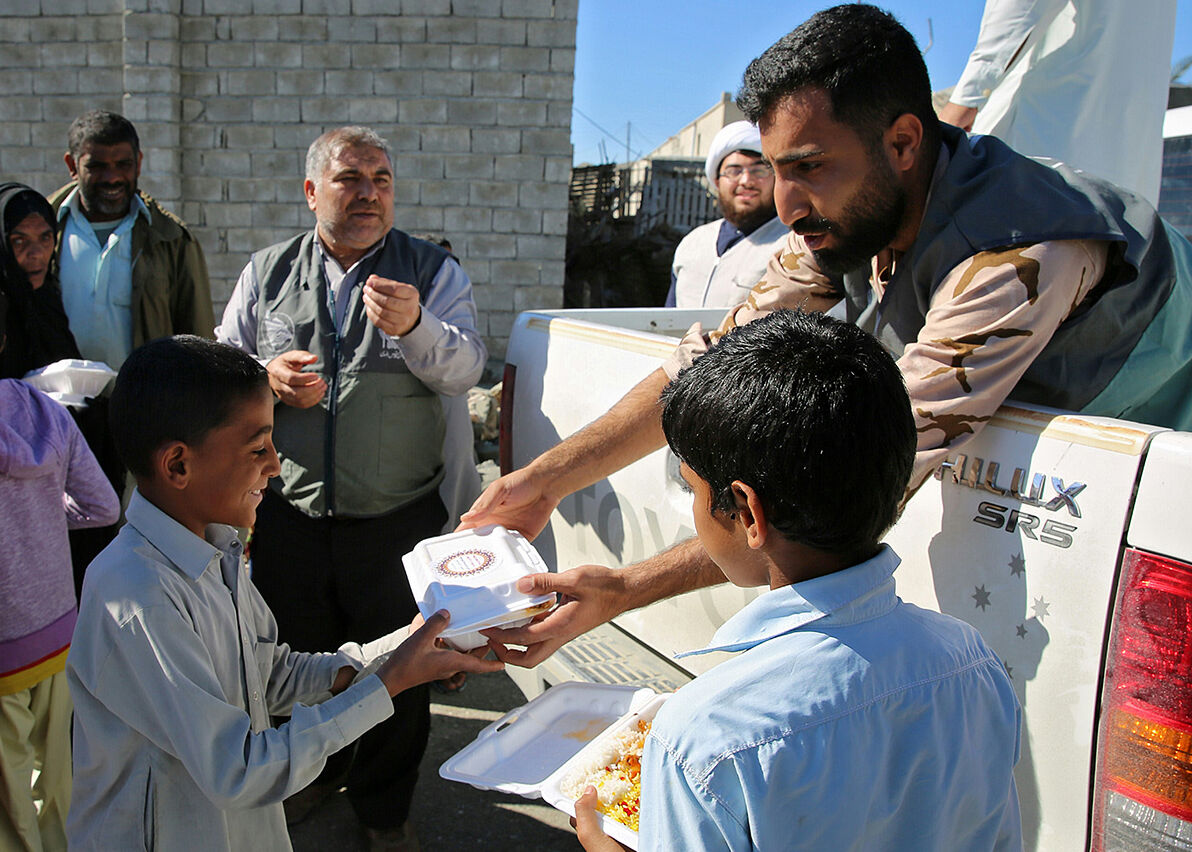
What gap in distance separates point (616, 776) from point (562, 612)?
0.39m

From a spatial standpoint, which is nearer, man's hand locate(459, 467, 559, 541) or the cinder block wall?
man's hand locate(459, 467, 559, 541)

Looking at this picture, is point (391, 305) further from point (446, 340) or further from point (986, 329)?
point (986, 329)

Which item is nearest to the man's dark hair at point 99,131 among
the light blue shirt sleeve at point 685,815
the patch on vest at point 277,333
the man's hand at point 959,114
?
the patch on vest at point 277,333

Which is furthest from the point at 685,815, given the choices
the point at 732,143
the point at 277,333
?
the point at 732,143

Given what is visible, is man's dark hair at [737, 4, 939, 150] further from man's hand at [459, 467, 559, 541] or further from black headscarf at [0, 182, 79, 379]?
black headscarf at [0, 182, 79, 379]

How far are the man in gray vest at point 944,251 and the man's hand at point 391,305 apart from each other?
126 centimetres

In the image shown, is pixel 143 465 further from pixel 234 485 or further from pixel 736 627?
pixel 736 627

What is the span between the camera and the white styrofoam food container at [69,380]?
3.64 metres

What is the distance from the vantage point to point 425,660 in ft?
6.33

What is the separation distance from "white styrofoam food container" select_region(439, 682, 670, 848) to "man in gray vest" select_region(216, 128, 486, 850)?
0.92m

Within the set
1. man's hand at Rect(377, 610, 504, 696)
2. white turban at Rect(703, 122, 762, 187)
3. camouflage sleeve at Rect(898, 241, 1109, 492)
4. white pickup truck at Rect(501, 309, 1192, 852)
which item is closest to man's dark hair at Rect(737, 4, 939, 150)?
camouflage sleeve at Rect(898, 241, 1109, 492)

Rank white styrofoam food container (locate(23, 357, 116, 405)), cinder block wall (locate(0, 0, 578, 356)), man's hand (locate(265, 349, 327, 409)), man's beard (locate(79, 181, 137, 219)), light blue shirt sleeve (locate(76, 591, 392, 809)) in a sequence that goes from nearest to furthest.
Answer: light blue shirt sleeve (locate(76, 591, 392, 809)) → man's hand (locate(265, 349, 327, 409)) → white styrofoam food container (locate(23, 357, 116, 405)) → man's beard (locate(79, 181, 137, 219)) → cinder block wall (locate(0, 0, 578, 356))

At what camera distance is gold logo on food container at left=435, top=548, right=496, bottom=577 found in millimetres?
2160

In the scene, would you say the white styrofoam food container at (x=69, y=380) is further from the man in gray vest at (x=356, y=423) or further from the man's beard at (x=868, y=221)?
the man's beard at (x=868, y=221)
